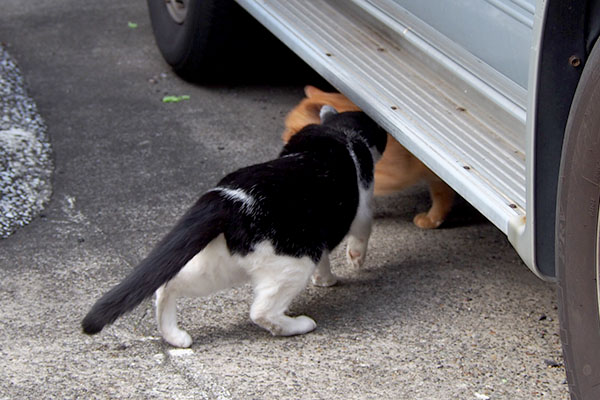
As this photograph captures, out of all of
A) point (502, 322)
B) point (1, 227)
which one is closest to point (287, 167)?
point (502, 322)

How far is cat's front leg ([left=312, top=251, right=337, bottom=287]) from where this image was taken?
319 centimetres

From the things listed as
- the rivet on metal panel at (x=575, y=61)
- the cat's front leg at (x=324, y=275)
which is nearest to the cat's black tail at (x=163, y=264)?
the cat's front leg at (x=324, y=275)

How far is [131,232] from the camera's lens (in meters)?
3.62

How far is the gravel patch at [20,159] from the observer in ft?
12.3

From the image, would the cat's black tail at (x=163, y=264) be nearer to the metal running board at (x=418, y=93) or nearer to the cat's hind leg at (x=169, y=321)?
the cat's hind leg at (x=169, y=321)

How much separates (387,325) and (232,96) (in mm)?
2586

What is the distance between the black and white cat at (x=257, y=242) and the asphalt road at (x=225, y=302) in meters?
0.18

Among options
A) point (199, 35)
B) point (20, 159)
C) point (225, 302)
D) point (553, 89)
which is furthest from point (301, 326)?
point (199, 35)

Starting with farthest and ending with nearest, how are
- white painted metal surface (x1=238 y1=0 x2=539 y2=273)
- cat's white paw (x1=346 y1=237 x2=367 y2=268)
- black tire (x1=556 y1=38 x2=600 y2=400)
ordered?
cat's white paw (x1=346 y1=237 x2=367 y2=268)
white painted metal surface (x1=238 y1=0 x2=539 y2=273)
black tire (x1=556 y1=38 x2=600 y2=400)

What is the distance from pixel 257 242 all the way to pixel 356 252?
695 mm

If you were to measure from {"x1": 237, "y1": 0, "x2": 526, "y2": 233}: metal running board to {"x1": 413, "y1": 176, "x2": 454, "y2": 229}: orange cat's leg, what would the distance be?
2.21ft

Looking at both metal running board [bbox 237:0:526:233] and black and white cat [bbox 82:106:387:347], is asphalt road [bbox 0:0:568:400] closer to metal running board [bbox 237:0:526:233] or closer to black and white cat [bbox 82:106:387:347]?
black and white cat [bbox 82:106:387:347]

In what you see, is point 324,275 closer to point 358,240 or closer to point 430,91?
point 358,240

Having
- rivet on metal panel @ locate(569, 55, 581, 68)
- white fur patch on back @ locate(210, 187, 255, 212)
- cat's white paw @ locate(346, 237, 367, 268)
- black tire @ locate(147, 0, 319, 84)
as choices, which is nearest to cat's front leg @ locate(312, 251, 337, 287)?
cat's white paw @ locate(346, 237, 367, 268)
